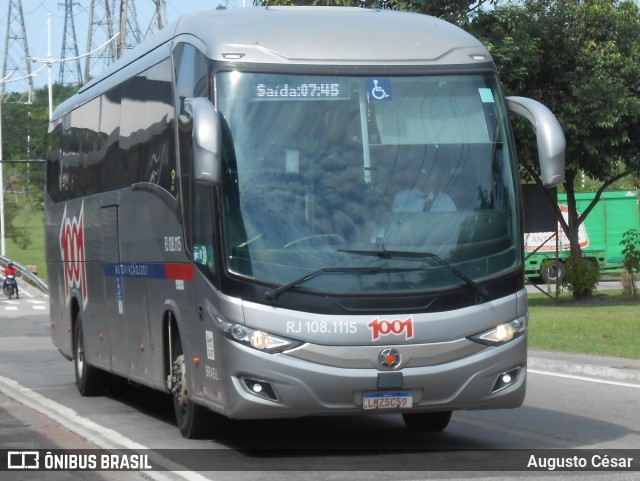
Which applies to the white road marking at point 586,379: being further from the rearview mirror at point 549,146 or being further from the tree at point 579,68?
the tree at point 579,68

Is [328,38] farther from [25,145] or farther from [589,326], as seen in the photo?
[25,145]

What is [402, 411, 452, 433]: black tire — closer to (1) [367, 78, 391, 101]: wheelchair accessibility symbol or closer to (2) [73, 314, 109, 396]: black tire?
(1) [367, 78, 391, 101]: wheelchair accessibility symbol

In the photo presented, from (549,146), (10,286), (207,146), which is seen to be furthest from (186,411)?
(10,286)

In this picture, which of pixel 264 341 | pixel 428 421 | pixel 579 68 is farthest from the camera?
pixel 579 68

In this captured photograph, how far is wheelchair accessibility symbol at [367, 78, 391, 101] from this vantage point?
1012cm

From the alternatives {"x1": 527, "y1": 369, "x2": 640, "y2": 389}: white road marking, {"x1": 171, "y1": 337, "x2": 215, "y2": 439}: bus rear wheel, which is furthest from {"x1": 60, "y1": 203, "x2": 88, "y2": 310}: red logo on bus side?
{"x1": 527, "y1": 369, "x2": 640, "y2": 389}: white road marking

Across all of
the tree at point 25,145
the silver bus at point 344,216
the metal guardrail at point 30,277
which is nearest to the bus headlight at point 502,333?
the silver bus at point 344,216

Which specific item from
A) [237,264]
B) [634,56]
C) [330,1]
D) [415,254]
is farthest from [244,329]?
[634,56]

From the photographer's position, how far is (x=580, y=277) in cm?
3005

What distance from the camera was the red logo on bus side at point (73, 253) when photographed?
51.7 feet

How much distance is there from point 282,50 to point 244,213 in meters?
1.33

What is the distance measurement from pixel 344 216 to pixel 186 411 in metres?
2.61

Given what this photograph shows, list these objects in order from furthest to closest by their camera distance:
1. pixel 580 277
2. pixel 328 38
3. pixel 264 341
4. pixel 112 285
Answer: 1. pixel 580 277
2. pixel 112 285
3. pixel 328 38
4. pixel 264 341

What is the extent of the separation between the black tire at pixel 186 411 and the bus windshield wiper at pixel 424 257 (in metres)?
2.21
